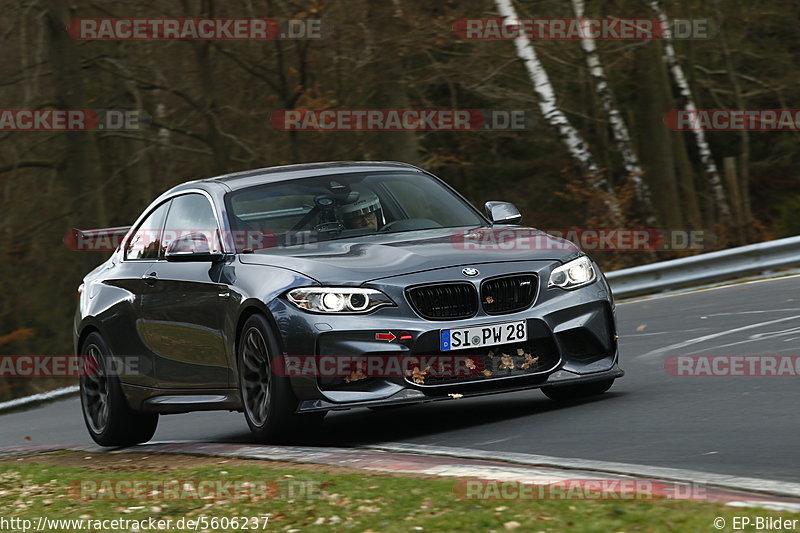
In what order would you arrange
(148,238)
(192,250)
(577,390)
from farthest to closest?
(148,238) < (577,390) < (192,250)

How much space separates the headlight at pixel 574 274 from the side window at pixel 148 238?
120 inches

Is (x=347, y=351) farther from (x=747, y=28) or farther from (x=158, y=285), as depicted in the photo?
(x=747, y=28)

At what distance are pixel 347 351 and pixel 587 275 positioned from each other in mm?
1730

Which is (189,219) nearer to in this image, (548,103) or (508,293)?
(508,293)

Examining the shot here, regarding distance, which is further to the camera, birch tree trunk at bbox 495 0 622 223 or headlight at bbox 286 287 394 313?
birch tree trunk at bbox 495 0 622 223

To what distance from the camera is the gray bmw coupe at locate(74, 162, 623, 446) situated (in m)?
8.31

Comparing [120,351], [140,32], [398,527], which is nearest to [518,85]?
[140,32]

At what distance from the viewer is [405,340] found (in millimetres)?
8266

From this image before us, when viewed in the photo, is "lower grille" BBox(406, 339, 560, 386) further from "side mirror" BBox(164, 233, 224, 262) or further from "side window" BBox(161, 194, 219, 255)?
"side window" BBox(161, 194, 219, 255)

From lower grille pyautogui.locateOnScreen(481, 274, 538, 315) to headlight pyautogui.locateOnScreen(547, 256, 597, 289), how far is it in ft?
0.47

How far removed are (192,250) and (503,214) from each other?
2190 millimetres

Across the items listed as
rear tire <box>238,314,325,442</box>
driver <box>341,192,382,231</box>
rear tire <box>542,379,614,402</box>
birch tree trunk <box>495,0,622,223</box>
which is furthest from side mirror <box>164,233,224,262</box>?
birch tree trunk <box>495,0,622,223</box>

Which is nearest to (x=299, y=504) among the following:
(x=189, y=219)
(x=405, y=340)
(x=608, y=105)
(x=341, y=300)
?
(x=405, y=340)

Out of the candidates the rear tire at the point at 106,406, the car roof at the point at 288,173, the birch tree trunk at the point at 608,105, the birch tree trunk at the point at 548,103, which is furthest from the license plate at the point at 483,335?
the birch tree trunk at the point at 608,105
